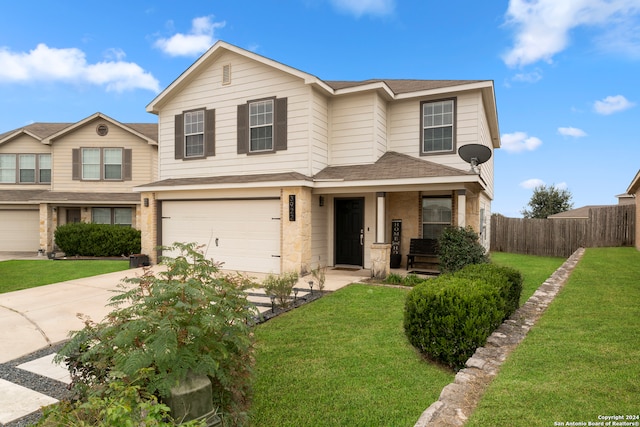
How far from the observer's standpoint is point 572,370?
11.7ft

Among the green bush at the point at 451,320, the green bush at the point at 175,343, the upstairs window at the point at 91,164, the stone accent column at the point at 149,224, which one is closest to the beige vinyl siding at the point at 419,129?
the green bush at the point at 451,320

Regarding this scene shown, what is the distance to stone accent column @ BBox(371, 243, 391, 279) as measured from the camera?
980cm

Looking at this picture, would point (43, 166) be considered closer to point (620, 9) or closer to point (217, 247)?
point (217, 247)

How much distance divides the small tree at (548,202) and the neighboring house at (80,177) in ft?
107

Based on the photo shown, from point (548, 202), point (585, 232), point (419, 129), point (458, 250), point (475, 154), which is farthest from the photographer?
point (548, 202)

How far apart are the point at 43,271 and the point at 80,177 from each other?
7.46 meters

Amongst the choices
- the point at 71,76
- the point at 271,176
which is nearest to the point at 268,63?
the point at 271,176

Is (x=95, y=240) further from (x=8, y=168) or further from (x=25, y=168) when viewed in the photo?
(x=8, y=168)

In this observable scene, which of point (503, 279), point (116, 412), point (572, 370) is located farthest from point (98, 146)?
point (572, 370)

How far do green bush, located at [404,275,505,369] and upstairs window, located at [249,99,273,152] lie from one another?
8.00 metres

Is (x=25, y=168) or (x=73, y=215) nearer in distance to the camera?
(x=73, y=215)

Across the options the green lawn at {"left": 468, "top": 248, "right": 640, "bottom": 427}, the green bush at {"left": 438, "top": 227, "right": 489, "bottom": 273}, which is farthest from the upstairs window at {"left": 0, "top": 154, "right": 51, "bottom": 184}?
the green lawn at {"left": 468, "top": 248, "right": 640, "bottom": 427}

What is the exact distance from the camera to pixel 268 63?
11086 mm

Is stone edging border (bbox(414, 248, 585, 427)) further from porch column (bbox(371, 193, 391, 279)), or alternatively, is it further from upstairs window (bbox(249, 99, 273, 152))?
upstairs window (bbox(249, 99, 273, 152))
